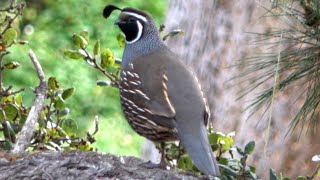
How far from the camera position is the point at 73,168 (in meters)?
2.96

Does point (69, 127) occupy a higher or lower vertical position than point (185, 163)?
higher

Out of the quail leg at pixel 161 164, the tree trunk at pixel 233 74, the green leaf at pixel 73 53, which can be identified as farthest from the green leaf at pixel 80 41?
the tree trunk at pixel 233 74

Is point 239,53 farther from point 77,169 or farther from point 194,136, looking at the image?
point 77,169

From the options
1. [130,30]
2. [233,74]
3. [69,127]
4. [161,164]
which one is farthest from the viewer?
[233,74]

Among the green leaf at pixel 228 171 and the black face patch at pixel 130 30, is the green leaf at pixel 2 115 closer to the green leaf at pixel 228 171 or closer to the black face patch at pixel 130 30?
the black face patch at pixel 130 30

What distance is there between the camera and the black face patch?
147 inches

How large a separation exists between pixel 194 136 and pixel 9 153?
22.3 inches

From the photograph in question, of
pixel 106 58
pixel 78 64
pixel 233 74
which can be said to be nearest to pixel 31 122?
pixel 106 58

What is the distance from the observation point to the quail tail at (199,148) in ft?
10.1

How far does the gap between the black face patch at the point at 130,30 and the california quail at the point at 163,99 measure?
0.12 metres

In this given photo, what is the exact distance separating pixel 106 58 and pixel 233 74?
1.63 metres

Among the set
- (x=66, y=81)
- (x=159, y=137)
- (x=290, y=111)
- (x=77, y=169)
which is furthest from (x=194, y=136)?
(x=66, y=81)

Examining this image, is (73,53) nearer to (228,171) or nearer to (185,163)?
(185,163)

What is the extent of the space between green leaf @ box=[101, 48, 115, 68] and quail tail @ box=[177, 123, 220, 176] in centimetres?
40
